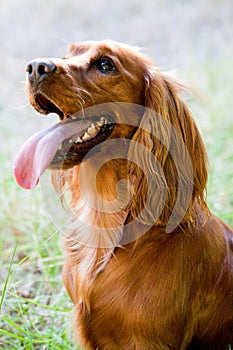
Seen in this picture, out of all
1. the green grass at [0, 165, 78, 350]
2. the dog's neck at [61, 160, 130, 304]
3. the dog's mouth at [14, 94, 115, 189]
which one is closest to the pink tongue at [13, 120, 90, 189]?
the dog's mouth at [14, 94, 115, 189]

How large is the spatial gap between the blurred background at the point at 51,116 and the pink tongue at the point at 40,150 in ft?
1.05

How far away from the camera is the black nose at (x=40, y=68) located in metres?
2.27

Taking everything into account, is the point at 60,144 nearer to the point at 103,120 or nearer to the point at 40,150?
the point at 40,150

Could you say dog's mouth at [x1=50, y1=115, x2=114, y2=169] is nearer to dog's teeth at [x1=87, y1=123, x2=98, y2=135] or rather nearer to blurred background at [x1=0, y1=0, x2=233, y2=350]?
dog's teeth at [x1=87, y1=123, x2=98, y2=135]

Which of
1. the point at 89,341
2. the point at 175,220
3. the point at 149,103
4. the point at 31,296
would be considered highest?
the point at 149,103

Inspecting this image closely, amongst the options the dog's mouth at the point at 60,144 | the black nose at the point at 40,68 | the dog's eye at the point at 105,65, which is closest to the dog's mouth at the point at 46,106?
the dog's mouth at the point at 60,144

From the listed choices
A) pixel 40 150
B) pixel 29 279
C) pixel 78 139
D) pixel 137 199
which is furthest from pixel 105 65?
pixel 29 279

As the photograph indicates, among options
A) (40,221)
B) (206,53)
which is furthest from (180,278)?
(206,53)

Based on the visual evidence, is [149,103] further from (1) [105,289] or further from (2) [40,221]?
(2) [40,221]

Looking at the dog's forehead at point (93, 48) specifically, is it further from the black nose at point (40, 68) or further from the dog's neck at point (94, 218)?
the dog's neck at point (94, 218)

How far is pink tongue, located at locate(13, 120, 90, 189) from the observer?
2375 mm

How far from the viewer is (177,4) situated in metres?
9.66

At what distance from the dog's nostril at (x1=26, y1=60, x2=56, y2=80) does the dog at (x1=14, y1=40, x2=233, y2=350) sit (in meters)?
0.08

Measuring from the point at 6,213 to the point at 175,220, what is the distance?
6.07 feet
